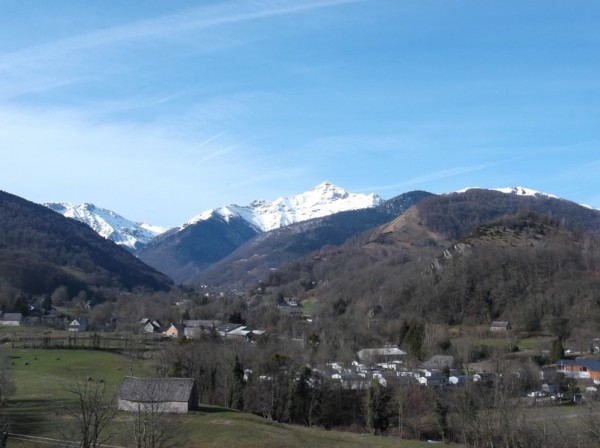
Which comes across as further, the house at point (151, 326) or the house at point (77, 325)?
the house at point (151, 326)

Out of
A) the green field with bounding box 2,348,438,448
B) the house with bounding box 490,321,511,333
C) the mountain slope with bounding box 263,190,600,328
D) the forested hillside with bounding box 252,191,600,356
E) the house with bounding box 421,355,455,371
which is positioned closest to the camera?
the green field with bounding box 2,348,438,448

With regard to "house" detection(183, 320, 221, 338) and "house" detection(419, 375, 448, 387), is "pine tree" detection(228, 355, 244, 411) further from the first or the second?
"house" detection(183, 320, 221, 338)

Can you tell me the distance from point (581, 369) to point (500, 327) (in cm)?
2770

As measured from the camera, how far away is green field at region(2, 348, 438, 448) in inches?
1670

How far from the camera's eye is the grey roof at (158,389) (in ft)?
164

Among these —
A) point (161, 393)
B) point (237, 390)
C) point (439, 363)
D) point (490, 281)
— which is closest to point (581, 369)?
point (439, 363)

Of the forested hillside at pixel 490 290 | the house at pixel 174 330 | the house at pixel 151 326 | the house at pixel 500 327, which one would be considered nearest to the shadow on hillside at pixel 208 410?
the forested hillside at pixel 490 290

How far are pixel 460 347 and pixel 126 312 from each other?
81.2 metres

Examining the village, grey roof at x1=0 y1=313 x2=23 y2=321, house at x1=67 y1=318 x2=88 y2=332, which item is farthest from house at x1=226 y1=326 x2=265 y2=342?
grey roof at x1=0 y1=313 x2=23 y2=321

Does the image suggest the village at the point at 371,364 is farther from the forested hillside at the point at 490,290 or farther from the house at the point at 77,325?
the forested hillside at the point at 490,290

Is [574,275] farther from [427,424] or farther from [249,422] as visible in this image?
[249,422]

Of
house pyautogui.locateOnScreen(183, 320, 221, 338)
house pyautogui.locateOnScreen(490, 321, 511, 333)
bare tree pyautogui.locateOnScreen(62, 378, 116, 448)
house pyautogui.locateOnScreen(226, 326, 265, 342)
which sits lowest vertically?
bare tree pyautogui.locateOnScreen(62, 378, 116, 448)

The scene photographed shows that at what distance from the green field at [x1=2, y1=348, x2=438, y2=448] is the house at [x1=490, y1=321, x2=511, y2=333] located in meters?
53.1

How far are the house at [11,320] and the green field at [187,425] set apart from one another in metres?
49.0
